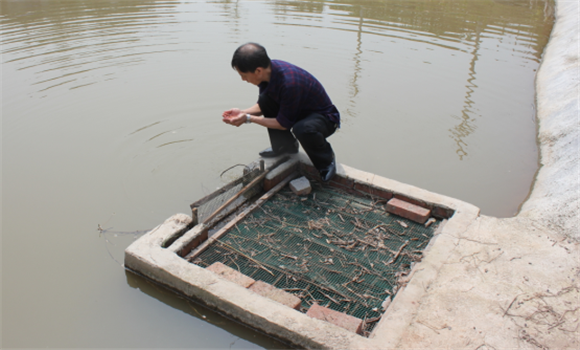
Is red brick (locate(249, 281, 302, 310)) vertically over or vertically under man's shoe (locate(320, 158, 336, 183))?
under

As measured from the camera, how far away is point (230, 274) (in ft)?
9.70

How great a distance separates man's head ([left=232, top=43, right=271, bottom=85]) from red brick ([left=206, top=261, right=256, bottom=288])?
1515 mm

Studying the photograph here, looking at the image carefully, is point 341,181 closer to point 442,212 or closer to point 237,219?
point 442,212

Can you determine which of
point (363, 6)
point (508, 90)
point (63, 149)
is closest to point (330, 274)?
point (63, 149)

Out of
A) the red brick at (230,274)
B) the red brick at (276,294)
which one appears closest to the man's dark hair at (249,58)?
the red brick at (230,274)

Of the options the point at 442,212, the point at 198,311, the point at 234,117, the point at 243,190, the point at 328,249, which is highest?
the point at 234,117

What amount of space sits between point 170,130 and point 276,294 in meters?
3.28

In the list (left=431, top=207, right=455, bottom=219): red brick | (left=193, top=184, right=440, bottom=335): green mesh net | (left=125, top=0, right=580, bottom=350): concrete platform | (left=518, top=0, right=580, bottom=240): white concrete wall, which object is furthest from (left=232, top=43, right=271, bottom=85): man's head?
(left=518, top=0, right=580, bottom=240): white concrete wall

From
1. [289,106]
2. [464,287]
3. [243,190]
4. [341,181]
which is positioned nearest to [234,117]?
[289,106]

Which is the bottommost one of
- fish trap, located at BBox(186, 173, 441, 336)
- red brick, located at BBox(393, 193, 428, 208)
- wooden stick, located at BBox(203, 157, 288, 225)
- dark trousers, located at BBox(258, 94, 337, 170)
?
fish trap, located at BBox(186, 173, 441, 336)

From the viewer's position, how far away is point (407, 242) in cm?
344

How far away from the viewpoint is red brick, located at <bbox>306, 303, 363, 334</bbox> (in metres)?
2.59

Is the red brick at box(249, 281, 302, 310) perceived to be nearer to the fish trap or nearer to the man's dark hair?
the fish trap

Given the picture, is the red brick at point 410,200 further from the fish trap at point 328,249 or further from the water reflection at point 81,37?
the water reflection at point 81,37
